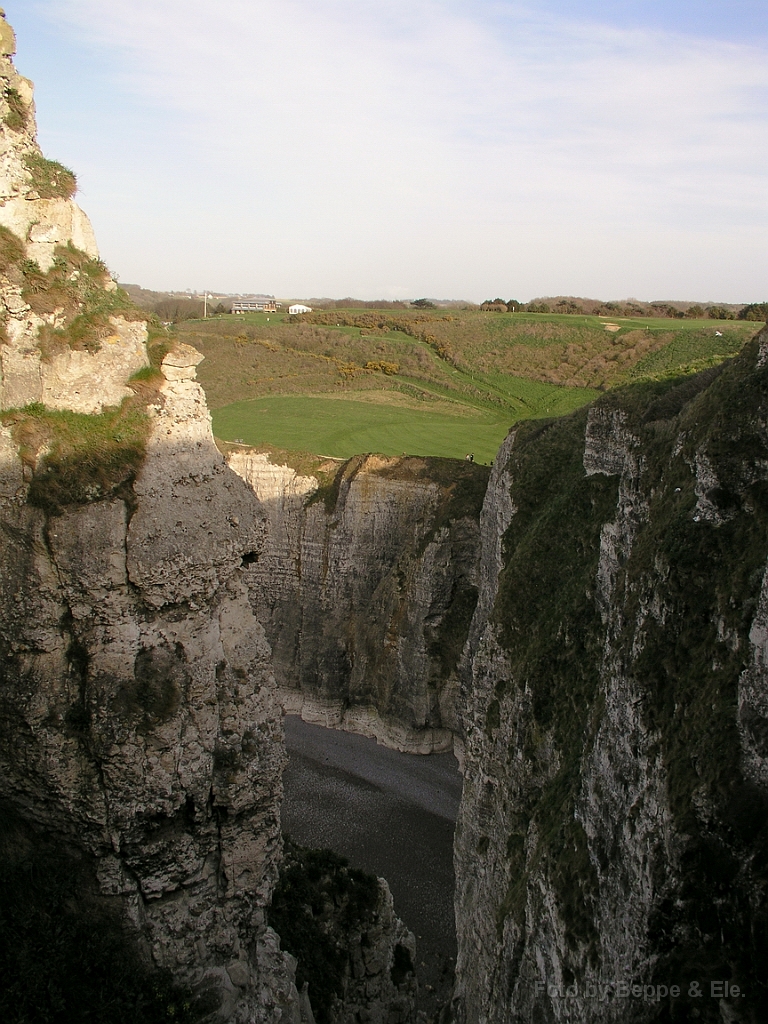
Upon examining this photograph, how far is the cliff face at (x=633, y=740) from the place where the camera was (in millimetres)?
8703

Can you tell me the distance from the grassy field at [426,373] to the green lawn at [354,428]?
9cm

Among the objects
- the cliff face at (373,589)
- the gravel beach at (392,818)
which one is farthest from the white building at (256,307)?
the gravel beach at (392,818)

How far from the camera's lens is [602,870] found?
11.3 metres

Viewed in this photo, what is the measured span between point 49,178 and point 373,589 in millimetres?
24620

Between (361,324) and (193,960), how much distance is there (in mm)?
73510

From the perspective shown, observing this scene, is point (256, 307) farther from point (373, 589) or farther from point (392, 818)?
point (392, 818)

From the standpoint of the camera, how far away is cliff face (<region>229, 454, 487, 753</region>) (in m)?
31.6

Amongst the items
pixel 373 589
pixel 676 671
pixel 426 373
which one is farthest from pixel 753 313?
pixel 676 671

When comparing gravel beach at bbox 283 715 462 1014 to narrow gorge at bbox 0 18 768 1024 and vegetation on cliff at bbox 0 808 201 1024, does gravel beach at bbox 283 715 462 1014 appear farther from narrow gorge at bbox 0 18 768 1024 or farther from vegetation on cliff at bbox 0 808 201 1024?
vegetation on cliff at bbox 0 808 201 1024

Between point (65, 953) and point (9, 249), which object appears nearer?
point (65, 953)

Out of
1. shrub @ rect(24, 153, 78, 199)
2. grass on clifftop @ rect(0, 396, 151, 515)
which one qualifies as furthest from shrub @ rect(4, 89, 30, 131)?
grass on clifftop @ rect(0, 396, 151, 515)

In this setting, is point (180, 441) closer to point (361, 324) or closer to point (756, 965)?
point (756, 965)

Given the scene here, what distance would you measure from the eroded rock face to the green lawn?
1054 inches

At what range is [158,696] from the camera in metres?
11.4
